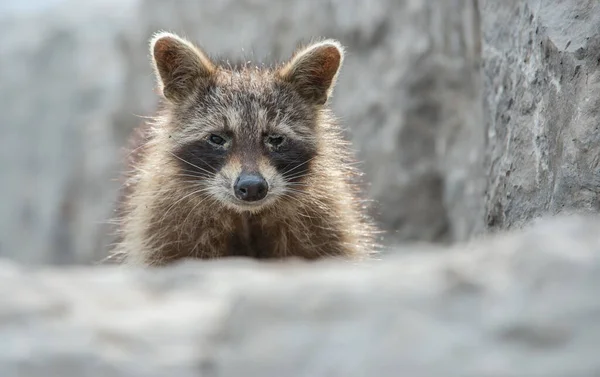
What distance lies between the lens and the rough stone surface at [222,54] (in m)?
6.74

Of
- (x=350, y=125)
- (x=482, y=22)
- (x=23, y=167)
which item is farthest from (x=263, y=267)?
(x=23, y=167)

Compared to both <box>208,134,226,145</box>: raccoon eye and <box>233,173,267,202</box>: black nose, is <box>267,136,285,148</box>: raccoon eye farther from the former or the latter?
<box>233,173,267,202</box>: black nose

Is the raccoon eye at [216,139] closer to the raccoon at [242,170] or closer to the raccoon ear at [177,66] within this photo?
the raccoon at [242,170]

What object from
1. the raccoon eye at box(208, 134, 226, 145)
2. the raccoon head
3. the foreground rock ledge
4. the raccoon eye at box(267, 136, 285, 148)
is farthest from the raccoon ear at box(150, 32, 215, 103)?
the foreground rock ledge

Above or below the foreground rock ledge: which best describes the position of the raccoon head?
above

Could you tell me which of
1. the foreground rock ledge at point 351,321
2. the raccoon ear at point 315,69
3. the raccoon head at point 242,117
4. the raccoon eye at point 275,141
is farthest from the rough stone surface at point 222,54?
the foreground rock ledge at point 351,321

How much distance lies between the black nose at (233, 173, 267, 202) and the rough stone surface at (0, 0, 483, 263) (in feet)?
5.44

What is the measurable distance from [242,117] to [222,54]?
11.7ft

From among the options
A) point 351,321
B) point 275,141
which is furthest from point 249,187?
point 351,321

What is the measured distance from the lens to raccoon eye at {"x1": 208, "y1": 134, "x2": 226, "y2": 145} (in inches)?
200

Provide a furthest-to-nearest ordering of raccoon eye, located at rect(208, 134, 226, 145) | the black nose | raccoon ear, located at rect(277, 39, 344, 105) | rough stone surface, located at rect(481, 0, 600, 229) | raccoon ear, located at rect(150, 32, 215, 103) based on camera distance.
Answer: raccoon ear, located at rect(277, 39, 344, 105) < raccoon ear, located at rect(150, 32, 215, 103) < raccoon eye, located at rect(208, 134, 226, 145) < the black nose < rough stone surface, located at rect(481, 0, 600, 229)

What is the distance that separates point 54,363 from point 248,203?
9.02ft

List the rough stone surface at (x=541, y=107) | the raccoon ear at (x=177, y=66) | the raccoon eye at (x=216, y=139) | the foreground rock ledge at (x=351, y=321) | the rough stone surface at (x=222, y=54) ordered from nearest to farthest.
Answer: the foreground rock ledge at (x=351, y=321) < the rough stone surface at (x=541, y=107) < the raccoon eye at (x=216, y=139) < the raccoon ear at (x=177, y=66) < the rough stone surface at (x=222, y=54)

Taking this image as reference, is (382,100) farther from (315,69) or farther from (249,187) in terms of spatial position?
(249,187)
